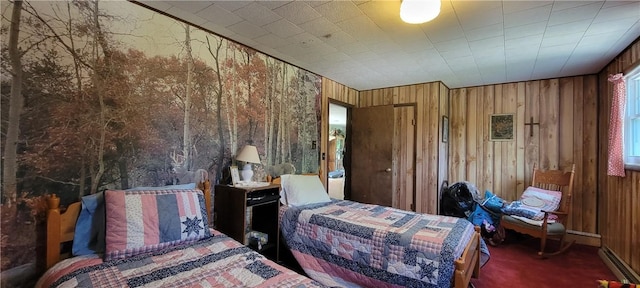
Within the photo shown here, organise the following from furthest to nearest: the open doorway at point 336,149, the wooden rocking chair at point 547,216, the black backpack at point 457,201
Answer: the open doorway at point 336,149, the black backpack at point 457,201, the wooden rocking chair at point 547,216

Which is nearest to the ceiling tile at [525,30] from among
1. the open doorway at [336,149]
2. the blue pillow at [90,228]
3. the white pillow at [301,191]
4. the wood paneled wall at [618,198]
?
the wood paneled wall at [618,198]

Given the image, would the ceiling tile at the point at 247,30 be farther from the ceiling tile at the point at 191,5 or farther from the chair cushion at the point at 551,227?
the chair cushion at the point at 551,227

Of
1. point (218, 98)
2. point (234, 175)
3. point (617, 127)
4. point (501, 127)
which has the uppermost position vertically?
point (218, 98)

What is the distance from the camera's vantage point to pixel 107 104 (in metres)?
1.84

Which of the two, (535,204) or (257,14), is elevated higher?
(257,14)

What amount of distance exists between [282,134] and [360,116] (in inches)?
68.2

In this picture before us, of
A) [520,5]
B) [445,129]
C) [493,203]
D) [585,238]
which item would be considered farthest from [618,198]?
[520,5]

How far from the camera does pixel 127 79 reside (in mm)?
1934

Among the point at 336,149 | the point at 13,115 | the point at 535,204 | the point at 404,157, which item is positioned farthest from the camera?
the point at 336,149

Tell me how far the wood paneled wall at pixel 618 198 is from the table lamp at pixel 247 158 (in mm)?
3512

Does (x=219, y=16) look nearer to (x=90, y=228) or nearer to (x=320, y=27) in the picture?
(x=320, y=27)

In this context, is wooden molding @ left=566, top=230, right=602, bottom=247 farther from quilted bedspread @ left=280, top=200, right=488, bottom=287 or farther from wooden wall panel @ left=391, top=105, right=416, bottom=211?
quilted bedspread @ left=280, top=200, right=488, bottom=287

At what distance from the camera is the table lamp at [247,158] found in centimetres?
252

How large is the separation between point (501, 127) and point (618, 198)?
5.29 ft
